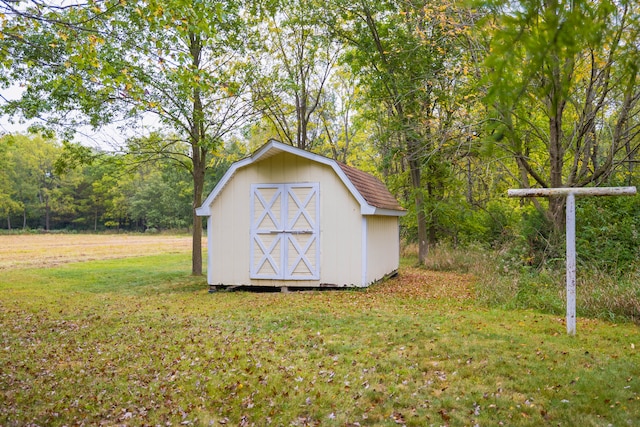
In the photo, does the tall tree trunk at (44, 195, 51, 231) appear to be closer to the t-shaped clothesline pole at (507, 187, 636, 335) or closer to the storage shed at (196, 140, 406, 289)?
the storage shed at (196, 140, 406, 289)

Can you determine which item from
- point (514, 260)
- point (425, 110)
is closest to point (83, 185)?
point (425, 110)

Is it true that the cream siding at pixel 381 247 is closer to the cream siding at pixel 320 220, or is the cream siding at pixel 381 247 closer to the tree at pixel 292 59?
the cream siding at pixel 320 220

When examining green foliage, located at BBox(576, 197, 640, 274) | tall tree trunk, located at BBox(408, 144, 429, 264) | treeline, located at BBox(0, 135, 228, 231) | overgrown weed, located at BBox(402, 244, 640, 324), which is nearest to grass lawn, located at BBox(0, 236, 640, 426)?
overgrown weed, located at BBox(402, 244, 640, 324)

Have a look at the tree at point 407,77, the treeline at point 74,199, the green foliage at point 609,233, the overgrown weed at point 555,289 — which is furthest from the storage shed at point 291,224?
the treeline at point 74,199

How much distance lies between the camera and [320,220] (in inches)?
405

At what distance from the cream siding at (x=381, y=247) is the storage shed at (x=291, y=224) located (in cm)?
5

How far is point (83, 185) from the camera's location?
2239 inches

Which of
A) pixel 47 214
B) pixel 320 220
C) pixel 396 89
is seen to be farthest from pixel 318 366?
pixel 47 214

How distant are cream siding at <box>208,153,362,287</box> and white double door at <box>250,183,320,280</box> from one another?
0.13 m

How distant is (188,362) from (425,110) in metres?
11.5

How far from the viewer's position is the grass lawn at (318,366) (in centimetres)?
385

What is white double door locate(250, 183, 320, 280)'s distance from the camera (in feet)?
33.9

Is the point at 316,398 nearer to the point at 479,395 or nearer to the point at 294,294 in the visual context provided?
the point at 479,395

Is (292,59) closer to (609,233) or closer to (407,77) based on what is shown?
(407,77)
